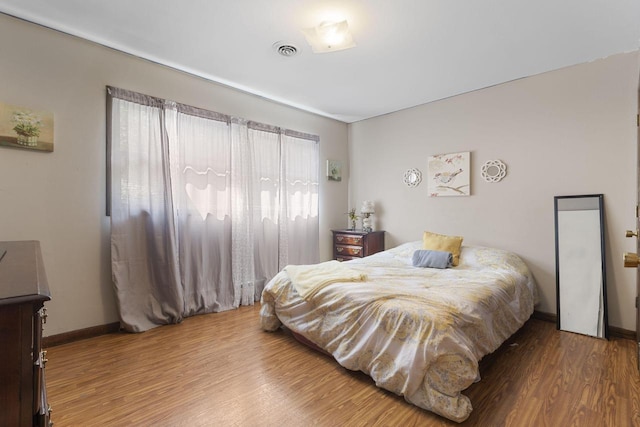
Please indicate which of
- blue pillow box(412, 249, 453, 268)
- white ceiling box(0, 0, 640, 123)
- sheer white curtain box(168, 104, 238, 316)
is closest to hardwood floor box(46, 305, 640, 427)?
sheer white curtain box(168, 104, 238, 316)

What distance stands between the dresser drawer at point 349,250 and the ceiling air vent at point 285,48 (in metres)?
2.58

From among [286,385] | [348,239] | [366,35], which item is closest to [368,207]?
[348,239]

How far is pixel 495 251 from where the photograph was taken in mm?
3152

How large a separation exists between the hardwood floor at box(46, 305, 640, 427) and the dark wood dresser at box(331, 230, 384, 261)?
1.87m

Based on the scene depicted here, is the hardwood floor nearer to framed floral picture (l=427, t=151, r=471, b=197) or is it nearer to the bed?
the bed

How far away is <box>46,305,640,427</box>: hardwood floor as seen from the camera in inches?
64.7

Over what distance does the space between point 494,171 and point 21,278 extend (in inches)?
153

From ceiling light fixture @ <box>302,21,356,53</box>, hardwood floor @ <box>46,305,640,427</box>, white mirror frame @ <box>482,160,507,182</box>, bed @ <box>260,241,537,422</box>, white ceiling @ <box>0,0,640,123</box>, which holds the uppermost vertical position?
white ceiling @ <box>0,0,640,123</box>

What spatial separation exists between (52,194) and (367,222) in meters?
3.51

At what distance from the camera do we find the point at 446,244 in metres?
3.31

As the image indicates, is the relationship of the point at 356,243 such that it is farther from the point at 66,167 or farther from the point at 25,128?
the point at 25,128

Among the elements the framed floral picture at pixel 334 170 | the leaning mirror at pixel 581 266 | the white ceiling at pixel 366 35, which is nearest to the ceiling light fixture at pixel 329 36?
the white ceiling at pixel 366 35

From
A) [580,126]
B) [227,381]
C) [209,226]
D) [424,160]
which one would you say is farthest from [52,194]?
[580,126]

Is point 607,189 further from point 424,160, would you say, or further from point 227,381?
point 227,381
